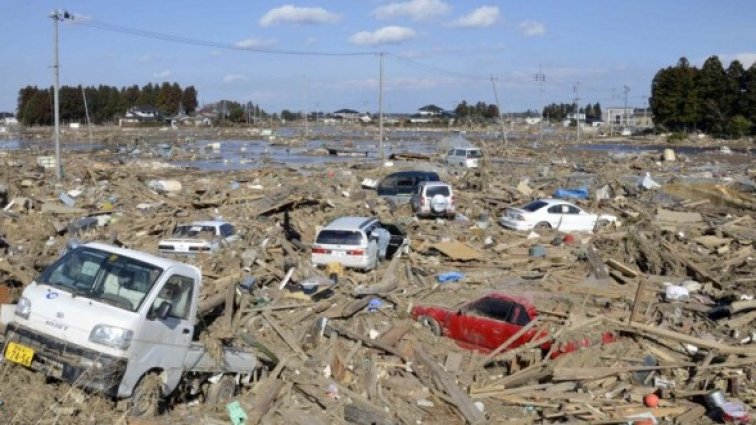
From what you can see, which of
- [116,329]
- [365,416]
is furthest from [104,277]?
[365,416]

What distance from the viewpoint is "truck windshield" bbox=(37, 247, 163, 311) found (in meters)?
8.31

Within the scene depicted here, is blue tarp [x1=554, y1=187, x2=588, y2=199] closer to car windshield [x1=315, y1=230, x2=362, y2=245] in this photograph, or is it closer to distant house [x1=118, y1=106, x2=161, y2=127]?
car windshield [x1=315, y1=230, x2=362, y2=245]

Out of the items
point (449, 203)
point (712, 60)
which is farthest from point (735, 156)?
point (449, 203)

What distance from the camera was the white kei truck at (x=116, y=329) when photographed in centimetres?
773

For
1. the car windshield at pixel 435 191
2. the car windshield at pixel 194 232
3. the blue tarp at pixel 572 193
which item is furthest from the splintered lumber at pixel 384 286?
the blue tarp at pixel 572 193

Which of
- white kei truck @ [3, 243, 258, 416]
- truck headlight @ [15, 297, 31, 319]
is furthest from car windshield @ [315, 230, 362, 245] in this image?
truck headlight @ [15, 297, 31, 319]

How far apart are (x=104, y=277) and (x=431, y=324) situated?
681 centimetres

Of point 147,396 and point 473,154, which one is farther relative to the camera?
point 473,154

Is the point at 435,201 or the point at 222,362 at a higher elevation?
the point at 435,201

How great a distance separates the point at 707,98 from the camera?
10994 cm

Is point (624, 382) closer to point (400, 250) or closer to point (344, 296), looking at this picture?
point (344, 296)

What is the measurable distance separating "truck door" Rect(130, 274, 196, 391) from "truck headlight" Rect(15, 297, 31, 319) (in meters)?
1.32

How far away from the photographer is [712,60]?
359ft

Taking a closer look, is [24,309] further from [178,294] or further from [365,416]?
[365,416]
